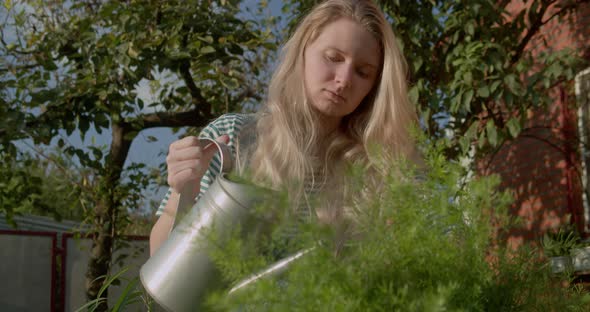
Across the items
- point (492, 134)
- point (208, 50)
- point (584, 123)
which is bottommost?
point (584, 123)

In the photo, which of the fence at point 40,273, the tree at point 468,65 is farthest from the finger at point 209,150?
the fence at point 40,273

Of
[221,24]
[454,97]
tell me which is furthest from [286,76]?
[221,24]

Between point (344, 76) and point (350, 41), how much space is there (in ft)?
0.40

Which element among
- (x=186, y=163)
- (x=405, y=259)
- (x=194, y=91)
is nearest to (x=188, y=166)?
(x=186, y=163)

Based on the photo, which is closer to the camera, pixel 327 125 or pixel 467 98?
pixel 327 125

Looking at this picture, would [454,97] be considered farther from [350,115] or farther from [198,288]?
[198,288]

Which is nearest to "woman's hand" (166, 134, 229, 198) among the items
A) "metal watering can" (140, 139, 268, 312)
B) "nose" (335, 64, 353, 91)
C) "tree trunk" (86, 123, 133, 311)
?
"metal watering can" (140, 139, 268, 312)

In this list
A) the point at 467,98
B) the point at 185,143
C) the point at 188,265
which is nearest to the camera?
the point at 188,265

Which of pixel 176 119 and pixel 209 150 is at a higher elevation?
pixel 209 150

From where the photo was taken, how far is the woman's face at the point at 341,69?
150 centimetres

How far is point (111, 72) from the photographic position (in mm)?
4590

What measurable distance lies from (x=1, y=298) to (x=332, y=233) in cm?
907

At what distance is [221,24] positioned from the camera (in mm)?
4852

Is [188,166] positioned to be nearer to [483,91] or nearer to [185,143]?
[185,143]
